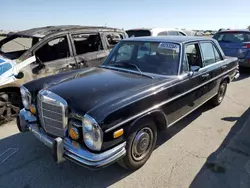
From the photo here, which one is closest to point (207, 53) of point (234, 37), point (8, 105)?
point (8, 105)

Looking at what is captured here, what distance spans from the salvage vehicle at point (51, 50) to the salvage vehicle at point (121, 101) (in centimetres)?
126

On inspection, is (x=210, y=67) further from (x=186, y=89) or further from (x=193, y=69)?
(x=186, y=89)

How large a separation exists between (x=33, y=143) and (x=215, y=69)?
372cm

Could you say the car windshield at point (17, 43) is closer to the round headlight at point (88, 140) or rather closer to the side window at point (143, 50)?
the side window at point (143, 50)

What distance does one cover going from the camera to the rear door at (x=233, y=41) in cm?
809

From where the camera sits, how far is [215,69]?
173 inches

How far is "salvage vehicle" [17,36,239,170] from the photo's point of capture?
235 centimetres

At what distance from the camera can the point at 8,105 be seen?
4.21 meters

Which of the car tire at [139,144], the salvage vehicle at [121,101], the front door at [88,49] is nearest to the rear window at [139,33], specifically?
the front door at [88,49]

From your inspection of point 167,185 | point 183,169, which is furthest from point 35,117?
point 183,169

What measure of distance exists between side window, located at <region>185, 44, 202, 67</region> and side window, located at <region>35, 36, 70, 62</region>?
2.80 meters

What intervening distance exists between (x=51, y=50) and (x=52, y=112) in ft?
9.88

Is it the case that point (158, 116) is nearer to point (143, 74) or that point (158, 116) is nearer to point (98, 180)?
point (143, 74)

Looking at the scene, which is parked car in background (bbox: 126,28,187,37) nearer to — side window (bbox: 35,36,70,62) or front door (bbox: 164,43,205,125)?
side window (bbox: 35,36,70,62)
